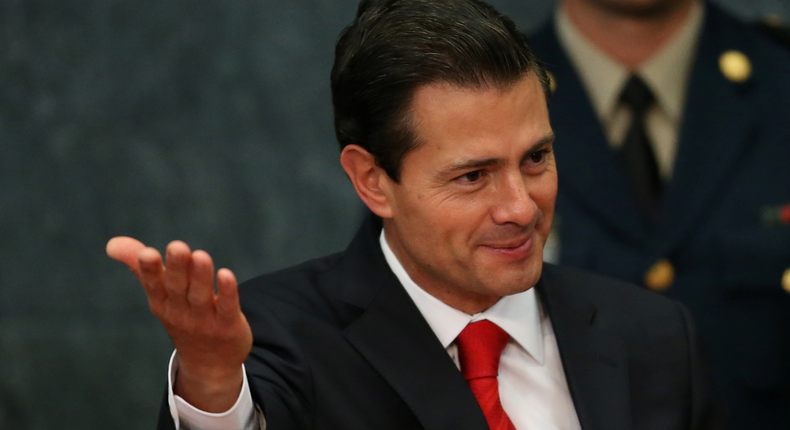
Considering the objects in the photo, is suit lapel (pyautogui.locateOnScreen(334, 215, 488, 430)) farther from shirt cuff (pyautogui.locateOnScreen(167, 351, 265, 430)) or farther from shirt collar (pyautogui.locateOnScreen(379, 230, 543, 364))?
shirt cuff (pyautogui.locateOnScreen(167, 351, 265, 430))

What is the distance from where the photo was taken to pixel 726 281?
7.39 ft

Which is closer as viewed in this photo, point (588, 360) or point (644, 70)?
point (588, 360)

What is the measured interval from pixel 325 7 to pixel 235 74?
0.27 meters

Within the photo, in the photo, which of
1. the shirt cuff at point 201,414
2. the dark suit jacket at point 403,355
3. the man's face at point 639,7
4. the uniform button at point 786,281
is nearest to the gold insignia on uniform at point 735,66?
the man's face at point 639,7

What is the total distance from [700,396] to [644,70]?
2.76 feet

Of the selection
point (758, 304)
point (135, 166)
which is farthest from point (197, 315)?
point (135, 166)

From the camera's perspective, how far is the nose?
1388mm

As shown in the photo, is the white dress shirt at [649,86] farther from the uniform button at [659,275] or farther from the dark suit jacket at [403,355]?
the dark suit jacket at [403,355]

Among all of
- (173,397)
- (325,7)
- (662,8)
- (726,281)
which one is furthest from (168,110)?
(173,397)

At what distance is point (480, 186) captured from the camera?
55.6 inches

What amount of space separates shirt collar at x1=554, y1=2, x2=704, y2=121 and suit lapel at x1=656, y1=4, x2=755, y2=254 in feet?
0.09

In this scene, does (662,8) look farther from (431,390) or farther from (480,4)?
(431,390)

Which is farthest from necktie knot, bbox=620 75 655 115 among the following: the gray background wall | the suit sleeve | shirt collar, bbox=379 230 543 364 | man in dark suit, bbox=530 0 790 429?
shirt collar, bbox=379 230 543 364

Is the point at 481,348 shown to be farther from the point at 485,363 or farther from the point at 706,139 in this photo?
the point at 706,139
